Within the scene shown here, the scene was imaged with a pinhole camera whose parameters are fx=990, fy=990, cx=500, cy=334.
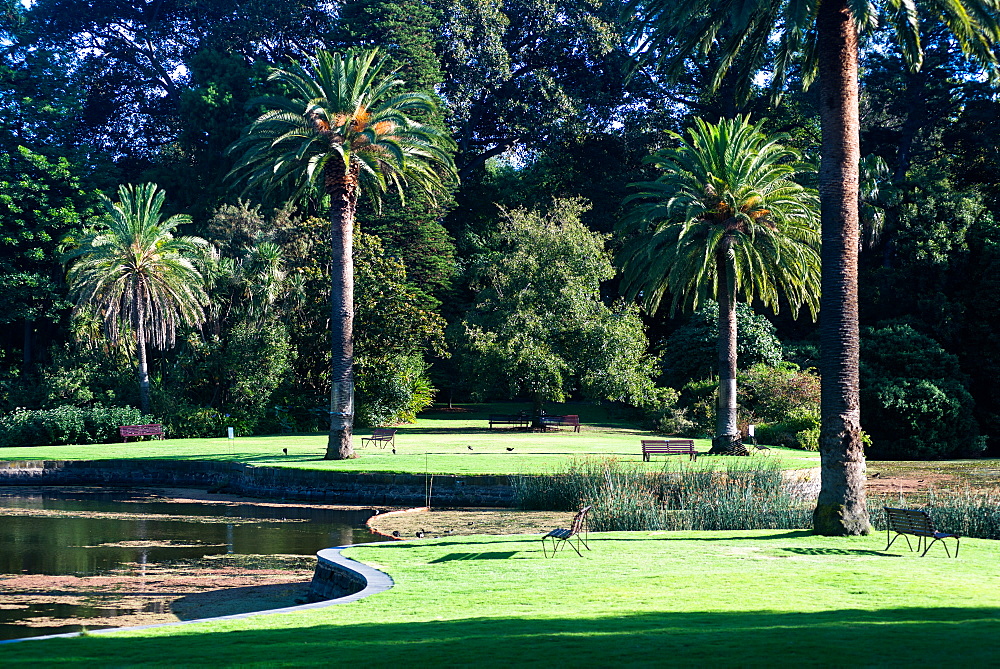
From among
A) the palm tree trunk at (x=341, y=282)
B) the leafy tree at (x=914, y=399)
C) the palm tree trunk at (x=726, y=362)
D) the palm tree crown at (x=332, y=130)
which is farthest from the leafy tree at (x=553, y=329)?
the palm tree crown at (x=332, y=130)

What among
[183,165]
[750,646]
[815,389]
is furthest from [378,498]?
[183,165]

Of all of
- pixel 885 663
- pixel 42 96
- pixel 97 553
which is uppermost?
pixel 42 96

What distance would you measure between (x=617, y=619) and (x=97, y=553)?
542 inches

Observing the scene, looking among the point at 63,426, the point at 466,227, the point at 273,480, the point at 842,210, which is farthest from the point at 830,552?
the point at 466,227

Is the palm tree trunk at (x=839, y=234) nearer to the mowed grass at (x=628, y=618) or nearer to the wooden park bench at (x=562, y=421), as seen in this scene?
the mowed grass at (x=628, y=618)

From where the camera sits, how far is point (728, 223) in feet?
113

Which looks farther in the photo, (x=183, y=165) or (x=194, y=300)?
(x=183, y=165)

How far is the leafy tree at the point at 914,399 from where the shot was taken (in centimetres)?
4753

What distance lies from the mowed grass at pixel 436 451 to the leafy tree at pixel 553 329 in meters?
2.45

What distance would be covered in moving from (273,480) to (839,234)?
61.0ft

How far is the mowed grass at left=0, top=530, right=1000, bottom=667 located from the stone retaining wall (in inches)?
401

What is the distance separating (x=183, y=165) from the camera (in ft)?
214

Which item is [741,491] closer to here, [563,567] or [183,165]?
[563,567]

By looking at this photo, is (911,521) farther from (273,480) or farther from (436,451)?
(436,451)
